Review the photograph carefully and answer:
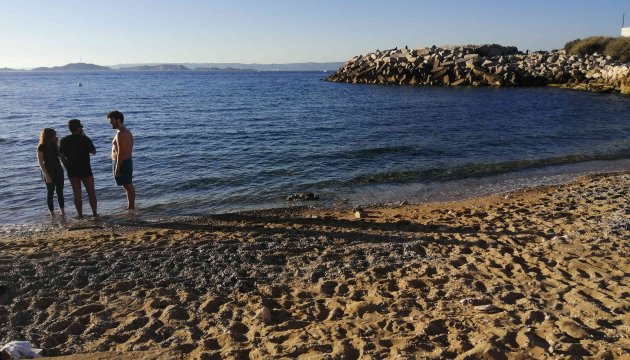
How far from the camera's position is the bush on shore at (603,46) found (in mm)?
49150

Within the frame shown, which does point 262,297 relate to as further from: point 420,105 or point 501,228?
point 420,105

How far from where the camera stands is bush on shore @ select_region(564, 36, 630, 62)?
49.2 meters

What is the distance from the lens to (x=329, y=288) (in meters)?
5.73

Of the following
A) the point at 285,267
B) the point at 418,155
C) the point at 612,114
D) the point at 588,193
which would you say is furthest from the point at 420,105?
the point at 285,267

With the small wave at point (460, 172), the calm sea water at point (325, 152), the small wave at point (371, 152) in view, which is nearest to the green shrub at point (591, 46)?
the calm sea water at point (325, 152)

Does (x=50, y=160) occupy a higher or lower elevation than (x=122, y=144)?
lower

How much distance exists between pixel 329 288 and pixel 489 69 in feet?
154

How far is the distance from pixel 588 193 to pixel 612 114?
58.8ft

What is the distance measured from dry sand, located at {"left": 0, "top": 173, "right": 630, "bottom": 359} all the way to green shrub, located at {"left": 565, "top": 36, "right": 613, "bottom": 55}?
55038 millimetres

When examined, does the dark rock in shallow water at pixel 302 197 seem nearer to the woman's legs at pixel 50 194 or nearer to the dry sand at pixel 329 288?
the dry sand at pixel 329 288

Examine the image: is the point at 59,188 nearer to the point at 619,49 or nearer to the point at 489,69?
the point at 489,69

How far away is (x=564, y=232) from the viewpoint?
7566mm

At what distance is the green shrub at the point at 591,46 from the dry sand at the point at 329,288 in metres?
55.0

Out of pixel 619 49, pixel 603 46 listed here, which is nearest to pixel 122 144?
pixel 619 49
